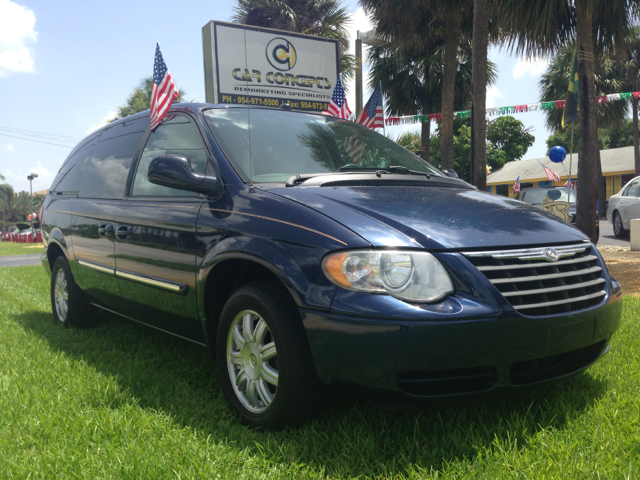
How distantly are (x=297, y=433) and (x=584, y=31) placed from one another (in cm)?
924

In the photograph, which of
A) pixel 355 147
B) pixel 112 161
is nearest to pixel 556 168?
pixel 355 147

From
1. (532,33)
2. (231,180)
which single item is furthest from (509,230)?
(532,33)

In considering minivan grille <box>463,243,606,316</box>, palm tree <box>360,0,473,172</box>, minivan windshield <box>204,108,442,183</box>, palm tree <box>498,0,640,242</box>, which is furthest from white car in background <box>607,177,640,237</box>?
minivan grille <box>463,243,606,316</box>

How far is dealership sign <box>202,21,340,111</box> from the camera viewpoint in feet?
41.7

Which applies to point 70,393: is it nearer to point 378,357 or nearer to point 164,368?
point 164,368

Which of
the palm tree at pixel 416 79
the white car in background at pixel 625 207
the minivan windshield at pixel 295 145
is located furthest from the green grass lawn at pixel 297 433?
the palm tree at pixel 416 79

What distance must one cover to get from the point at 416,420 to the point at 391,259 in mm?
806

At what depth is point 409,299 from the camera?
216 centimetres

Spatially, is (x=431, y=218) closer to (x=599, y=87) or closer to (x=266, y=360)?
(x=266, y=360)

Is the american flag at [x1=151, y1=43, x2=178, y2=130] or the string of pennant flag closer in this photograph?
the american flag at [x1=151, y1=43, x2=178, y2=130]

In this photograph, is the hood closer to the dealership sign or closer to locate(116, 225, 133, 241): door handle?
locate(116, 225, 133, 241): door handle

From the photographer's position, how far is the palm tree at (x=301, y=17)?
2109 centimetres

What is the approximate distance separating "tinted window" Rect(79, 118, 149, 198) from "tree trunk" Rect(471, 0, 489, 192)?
752 centimetres

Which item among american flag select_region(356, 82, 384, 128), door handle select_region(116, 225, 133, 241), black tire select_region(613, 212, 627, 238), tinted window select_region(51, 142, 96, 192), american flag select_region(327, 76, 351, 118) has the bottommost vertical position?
black tire select_region(613, 212, 627, 238)
